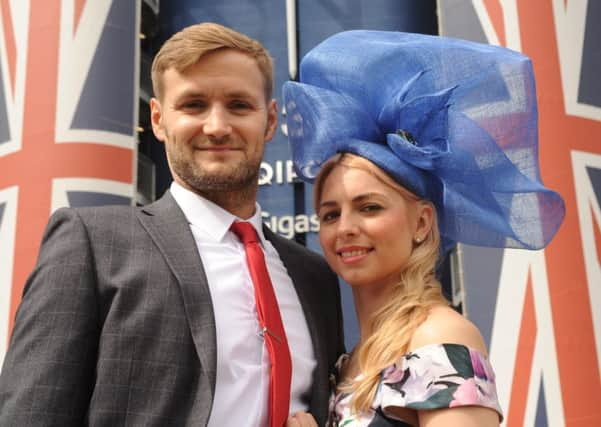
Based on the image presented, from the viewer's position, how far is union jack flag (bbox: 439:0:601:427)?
11.6 meters

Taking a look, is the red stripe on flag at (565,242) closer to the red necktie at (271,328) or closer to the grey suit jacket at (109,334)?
the red necktie at (271,328)

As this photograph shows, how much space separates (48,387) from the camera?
2465 millimetres

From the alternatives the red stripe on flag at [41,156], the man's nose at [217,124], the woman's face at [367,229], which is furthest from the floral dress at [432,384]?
the red stripe on flag at [41,156]

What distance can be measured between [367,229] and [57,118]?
37.3 feet

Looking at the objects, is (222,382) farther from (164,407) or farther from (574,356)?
(574,356)

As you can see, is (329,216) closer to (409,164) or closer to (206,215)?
(409,164)

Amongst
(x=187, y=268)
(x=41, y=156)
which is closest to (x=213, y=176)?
(x=187, y=268)

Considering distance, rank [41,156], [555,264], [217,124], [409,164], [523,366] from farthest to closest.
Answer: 1. [41,156]
2. [555,264]
3. [523,366]
4. [409,164]
5. [217,124]

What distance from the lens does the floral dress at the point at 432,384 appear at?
275cm

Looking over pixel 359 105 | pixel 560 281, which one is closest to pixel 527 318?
pixel 560 281

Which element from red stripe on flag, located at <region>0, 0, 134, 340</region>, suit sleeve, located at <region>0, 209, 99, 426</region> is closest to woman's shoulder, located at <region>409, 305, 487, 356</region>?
suit sleeve, located at <region>0, 209, 99, 426</region>

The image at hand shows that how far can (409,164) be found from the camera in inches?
127

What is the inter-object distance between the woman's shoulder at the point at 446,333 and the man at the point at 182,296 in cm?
38

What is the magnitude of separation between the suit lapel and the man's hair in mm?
518
